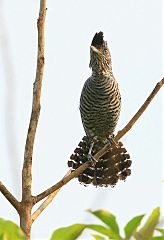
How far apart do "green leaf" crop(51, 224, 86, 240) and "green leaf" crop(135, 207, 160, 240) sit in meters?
0.12

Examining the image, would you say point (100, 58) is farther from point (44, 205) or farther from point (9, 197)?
point (9, 197)

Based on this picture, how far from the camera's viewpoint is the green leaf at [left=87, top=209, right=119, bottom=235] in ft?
3.63

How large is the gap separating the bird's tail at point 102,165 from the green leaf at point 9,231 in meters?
4.79

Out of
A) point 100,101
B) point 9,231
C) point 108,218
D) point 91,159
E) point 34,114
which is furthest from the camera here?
point 100,101

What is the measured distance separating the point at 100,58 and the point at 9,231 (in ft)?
18.7

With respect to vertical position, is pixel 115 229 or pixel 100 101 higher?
pixel 115 229

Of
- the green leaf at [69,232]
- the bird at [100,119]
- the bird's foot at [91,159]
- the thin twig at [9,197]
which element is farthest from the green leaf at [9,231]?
the bird at [100,119]

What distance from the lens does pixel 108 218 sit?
3.80 feet

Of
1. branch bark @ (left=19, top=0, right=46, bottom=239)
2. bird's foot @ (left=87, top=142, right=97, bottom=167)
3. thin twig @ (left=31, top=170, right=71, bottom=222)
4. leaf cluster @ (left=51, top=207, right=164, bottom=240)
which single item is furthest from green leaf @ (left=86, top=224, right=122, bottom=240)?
bird's foot @ (left=87, top=142, right=97, bottom=167)

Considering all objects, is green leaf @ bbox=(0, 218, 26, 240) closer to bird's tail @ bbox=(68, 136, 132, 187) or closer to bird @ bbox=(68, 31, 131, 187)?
bird's tail @ bbox=(68, 136, 132, 187)

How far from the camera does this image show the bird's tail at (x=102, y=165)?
6.06 metres

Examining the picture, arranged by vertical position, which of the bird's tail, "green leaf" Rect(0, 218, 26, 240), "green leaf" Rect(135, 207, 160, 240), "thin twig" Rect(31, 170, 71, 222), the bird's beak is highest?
the bird's beak

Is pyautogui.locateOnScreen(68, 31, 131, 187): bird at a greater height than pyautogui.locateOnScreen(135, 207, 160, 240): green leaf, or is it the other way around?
pyautogui.locateOnScreen(135, 207, 160, 240): green leaf

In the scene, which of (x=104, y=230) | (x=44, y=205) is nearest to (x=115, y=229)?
(x=104, y=230)
